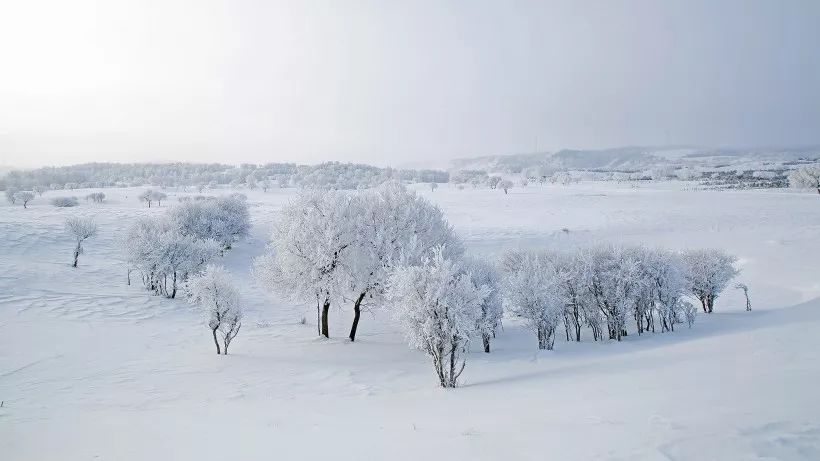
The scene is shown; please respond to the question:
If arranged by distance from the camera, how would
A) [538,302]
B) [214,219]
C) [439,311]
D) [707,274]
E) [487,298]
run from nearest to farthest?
[439,311] → [538,302] → [487,298] → [707,274] → [214,219]

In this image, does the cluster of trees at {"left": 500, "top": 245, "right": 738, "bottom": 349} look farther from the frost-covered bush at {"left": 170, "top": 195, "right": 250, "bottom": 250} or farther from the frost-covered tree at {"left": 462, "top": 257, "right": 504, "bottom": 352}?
the frost-covered bush at {"left": 170, "top": 195, "right": 250, "bottom": 250}

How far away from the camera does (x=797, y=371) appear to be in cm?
1218

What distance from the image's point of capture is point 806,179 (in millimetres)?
98938

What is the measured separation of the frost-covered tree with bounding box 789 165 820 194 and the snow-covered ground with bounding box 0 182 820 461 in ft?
251

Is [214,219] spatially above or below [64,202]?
below

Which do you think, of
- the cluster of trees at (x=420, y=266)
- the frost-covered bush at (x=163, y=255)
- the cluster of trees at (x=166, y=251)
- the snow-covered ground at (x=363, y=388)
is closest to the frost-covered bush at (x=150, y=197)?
the cluster of trees at (x=166, y=251)

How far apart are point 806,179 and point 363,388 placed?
401 feet

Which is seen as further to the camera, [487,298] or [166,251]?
[166,251]

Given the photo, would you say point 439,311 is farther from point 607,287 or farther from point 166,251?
point 166,251

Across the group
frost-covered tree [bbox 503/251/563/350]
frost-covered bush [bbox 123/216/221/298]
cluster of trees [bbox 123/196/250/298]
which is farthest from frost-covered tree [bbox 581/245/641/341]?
cluster of trees [bbox 123/196/250/298]

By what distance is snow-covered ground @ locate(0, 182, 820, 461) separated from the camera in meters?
9.14

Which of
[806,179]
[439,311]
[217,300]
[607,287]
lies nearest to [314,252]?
[217,300]

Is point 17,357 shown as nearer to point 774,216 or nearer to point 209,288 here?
point 209,288

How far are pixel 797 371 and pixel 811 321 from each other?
478 inches
